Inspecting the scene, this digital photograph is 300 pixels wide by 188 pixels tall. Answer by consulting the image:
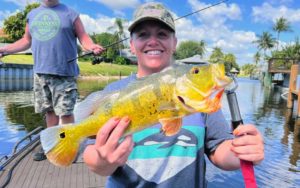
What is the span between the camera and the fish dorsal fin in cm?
192

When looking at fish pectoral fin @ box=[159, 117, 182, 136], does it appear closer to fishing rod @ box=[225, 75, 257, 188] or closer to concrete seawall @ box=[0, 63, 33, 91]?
fishing rod @ box=[225, 75, 257, 188]

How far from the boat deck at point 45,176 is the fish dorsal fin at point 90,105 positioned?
104 inches

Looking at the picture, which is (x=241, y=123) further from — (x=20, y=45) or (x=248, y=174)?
(x=20, y=45)

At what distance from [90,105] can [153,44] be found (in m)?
0.88

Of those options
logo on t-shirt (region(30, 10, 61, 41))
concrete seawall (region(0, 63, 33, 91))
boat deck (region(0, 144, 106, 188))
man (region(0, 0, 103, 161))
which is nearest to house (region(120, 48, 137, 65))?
man (region(0, 0, 103, 161))

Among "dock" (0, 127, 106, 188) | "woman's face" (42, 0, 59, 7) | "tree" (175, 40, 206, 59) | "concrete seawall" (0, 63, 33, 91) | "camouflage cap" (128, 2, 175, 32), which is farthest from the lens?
"tree" (175, 40, 206, 59)

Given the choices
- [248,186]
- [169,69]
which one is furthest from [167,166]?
[169,69]

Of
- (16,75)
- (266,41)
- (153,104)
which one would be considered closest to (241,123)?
(153,104)

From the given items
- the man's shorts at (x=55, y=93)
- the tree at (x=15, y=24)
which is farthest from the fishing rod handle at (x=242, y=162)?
the tree at (x=15, y=24)

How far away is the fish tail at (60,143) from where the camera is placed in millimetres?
1860

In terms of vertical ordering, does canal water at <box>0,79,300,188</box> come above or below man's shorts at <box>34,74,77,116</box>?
below

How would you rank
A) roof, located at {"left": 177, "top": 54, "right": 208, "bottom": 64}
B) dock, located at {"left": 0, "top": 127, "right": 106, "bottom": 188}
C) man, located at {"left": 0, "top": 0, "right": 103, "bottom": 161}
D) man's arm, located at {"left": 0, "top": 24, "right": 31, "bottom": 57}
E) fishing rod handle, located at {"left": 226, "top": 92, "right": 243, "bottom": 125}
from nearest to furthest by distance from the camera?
fishing rod handle, located at {"left": 226, "top": 92, "right": 243, "bottom": 125}, roof, located at {"left": 177, "top": 54, "right": 208, "bottom": 64}, dock, located at {"left": 0, "top": 127, "right": 106, "bottom": 188}, man, located at {"left": 0, "top": 0, "right": 103, "bottom": 161}, man's arm, located at {"left": 0, "top": 24, "right": 31, "bottom": 57}

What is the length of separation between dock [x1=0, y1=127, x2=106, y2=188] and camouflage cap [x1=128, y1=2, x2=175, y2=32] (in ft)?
8.52

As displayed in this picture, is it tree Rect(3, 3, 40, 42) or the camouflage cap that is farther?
tree Rect(3, 3, 40, 42)
